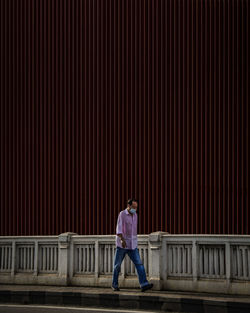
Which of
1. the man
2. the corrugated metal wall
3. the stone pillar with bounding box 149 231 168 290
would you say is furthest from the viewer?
the corrugated metal wall

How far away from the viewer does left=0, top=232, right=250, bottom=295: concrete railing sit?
30.9 feet

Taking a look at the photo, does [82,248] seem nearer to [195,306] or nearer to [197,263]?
[197,263]

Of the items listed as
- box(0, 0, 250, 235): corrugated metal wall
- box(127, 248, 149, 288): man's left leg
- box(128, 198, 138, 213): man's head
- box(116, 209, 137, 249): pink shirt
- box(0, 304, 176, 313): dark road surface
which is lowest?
box(0, 304, 176, 313): dark road surface

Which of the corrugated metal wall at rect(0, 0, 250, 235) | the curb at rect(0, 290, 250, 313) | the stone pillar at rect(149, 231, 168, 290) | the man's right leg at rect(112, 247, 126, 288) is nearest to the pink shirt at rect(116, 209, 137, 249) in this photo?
the man's right leg at rect(112, 247, 126, 288)

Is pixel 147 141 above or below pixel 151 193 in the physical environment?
above

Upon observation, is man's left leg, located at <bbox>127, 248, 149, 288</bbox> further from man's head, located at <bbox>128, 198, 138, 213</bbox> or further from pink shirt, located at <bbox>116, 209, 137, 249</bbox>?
man's head, located at <bbox>128, 198, 138, 213</bbox>

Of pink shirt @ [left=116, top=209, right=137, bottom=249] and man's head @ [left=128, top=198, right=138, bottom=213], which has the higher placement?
man's head @ [left=128, top=198, right=138, bottom=213]

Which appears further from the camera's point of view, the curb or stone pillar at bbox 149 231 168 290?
stone pillar at bbox 149 231 168 290

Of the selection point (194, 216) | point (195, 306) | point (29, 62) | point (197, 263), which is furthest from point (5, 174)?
point (195, 306)

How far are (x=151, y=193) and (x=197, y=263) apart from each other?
177 inches

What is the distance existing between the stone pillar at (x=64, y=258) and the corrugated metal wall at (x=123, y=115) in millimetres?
3267

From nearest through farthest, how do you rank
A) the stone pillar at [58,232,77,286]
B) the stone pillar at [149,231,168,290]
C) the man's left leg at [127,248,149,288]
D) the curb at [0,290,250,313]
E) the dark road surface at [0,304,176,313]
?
the curb at [0,290,250,313], the dark road surface at [0,304,176,313], the man's left leg at [127,248,149,288], the stone pillar at [149,231,168,290], the stone pillar at [58,232,77,286]

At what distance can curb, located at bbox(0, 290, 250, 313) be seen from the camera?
328 inches

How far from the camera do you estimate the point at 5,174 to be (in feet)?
53.0
